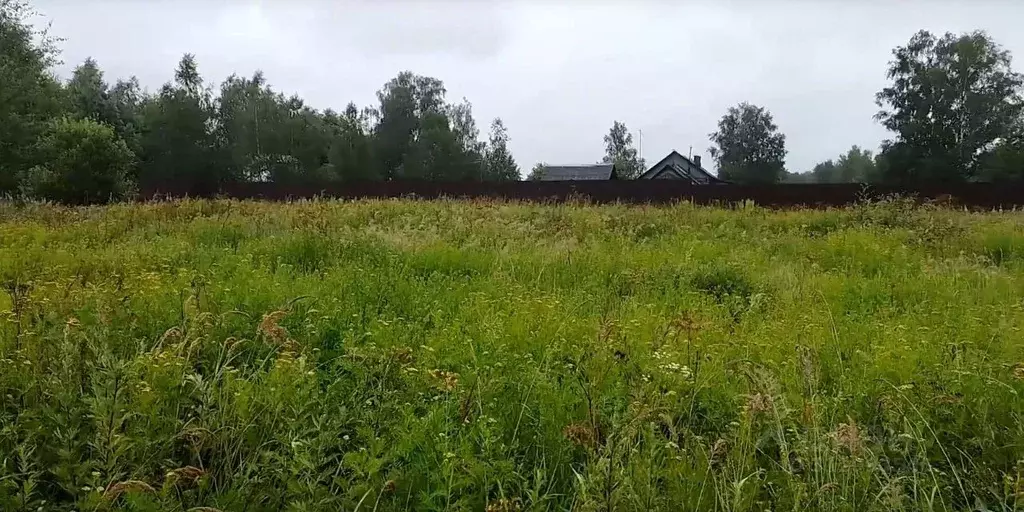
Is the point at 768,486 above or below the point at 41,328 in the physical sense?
below

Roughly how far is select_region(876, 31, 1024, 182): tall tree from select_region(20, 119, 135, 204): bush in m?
Answer: 41.9

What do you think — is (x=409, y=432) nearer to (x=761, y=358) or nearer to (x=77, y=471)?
(x=77, y=471)

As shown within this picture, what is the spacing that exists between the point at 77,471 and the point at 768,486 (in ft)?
7.04

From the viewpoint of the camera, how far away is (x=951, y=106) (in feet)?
121

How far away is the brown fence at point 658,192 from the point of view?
1758cm

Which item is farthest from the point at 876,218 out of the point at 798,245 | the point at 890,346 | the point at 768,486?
the point at 768,486

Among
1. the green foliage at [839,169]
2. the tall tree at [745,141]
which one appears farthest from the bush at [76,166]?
the green foliage at [839,169]

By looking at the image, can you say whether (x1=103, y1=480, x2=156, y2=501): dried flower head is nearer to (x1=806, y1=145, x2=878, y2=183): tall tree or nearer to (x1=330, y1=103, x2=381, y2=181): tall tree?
(x1=330, y1=103, x2=381, y2=181): tall tree

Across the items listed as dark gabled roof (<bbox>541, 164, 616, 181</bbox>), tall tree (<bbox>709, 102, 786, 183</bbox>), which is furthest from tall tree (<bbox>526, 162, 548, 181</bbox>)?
tall tree (<bbox>709, 102, 786, 183</bbox>)

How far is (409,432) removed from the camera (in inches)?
81.0

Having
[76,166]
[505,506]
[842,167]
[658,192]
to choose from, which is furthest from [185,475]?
[842,167]

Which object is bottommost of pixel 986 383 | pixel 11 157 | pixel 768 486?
pixel 768 486

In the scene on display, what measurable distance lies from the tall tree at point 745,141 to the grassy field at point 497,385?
61.7 meters

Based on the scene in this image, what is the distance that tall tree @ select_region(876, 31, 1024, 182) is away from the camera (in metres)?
36.4
